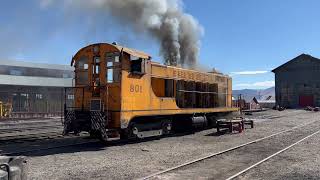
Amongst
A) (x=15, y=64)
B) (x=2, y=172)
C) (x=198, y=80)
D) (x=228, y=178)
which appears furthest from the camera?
(x=15, y=64)

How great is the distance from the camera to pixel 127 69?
14.4 meters

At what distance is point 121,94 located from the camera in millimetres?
14016

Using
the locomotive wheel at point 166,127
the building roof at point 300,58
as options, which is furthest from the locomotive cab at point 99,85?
the building roof at point 300,58

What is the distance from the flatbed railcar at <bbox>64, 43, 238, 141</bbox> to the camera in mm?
14109

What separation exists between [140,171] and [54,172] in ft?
6.68

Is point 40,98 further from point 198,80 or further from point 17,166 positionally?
point 17,166

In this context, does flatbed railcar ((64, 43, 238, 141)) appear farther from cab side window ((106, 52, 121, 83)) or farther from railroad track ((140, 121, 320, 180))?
railroad track ((140, 121, 320, 180))

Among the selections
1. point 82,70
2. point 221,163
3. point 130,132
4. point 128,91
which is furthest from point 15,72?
point 221,163

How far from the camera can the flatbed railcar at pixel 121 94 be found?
14109mm

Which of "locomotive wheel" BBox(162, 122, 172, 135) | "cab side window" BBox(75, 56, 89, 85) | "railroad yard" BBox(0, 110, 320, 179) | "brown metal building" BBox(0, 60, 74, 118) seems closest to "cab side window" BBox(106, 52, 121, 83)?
"cab side window" BBox(75, 56, 89, 85)

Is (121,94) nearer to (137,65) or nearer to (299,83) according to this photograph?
(137,65)

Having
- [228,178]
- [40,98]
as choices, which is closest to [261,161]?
[228,178]

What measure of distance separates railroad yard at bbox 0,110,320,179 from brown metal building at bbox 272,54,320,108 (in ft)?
170

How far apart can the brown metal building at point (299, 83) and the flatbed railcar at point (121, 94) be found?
52.8 meters
